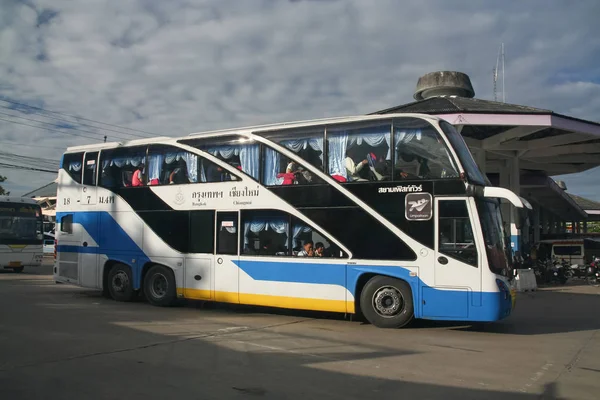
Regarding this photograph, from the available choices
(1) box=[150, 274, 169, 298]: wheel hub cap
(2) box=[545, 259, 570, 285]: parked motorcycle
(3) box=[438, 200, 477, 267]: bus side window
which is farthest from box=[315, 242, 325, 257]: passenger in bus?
(2) box=[545, 259, 570, 285]: parked motorcycle

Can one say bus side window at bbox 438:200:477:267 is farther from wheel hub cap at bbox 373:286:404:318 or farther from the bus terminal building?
the bus terminal building

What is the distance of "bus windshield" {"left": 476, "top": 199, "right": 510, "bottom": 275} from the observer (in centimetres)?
960

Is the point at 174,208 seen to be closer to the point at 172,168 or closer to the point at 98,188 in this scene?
the point at 172,168

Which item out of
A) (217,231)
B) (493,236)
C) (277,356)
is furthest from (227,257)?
(493,236)

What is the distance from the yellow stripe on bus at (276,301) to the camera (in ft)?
34.9

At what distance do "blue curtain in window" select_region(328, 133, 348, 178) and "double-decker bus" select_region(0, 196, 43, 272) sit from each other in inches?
670

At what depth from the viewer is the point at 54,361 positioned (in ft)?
23.5

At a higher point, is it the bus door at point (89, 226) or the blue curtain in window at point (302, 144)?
the blue curtain in window at point (302, 144)

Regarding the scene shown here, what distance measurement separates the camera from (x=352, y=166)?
35.1 ft

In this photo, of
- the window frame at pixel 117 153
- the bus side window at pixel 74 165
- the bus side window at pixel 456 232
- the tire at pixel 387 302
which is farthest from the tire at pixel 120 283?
the bus side window at pixel 456 232

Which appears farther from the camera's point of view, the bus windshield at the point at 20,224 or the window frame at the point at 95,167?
the bus windshield at the point at 20,224

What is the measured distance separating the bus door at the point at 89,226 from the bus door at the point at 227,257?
4087 millimetres

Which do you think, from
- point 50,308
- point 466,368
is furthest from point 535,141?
point 50,308

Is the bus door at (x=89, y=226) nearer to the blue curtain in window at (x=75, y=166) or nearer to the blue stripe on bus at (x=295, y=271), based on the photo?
the blue curtain in window at (x=75, y=166)
